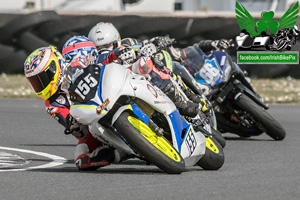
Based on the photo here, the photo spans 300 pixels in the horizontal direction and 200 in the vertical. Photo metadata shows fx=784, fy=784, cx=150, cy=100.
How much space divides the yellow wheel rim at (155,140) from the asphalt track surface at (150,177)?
8.1 inches

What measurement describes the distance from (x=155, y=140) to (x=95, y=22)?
12.0 meters

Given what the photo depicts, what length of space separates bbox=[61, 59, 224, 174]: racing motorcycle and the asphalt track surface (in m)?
0.23

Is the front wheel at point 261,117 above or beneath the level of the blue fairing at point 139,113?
beneath

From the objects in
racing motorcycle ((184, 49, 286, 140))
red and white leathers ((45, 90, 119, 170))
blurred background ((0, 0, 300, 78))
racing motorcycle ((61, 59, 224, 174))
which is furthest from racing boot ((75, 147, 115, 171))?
blurred background ((0, 0, 300, 78))

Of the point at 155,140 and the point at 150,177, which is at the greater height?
the point at 155,140

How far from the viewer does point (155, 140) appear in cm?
677

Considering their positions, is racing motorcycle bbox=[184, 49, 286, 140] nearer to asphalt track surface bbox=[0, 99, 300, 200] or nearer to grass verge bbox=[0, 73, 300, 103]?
asphalt track surface bbox=[0, 99, 300, 200]

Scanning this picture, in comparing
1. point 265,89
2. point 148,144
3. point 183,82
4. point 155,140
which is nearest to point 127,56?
point 155,140

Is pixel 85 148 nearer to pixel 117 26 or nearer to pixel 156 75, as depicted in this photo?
pixel 156 75

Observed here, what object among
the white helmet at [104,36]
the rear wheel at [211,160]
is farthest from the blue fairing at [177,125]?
the white helmet at [104,36]

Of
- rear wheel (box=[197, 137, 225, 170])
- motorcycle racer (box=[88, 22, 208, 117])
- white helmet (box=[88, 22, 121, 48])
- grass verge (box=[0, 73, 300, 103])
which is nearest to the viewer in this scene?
motorcycle racer (box=[88, 22, 208, 117])

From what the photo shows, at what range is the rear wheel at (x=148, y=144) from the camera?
657cm

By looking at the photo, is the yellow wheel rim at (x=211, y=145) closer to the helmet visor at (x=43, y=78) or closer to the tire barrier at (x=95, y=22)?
the helmet visor at (x=43, y=78)

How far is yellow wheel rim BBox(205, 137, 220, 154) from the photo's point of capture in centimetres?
758
